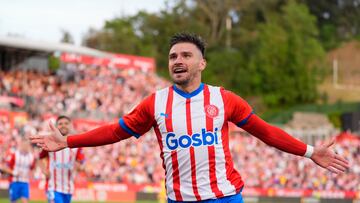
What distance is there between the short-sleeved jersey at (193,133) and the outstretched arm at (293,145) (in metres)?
0.13

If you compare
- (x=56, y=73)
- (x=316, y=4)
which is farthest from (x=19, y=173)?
(x=316, y=4)

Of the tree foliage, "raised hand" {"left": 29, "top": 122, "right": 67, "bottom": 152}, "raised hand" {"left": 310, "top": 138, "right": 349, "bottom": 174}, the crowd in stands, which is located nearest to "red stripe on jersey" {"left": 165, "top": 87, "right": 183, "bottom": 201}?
"raised hand" {"left": 29, "top": 122, "right": 67, "bottom": 152}

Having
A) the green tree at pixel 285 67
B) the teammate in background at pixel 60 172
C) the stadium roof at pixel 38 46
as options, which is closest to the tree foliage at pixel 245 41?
the green tree at pixel 285 67

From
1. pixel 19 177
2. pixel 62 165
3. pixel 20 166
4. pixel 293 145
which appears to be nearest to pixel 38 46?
pixel 20 166

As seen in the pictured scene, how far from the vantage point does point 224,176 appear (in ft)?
23.0

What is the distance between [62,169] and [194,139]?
740cm

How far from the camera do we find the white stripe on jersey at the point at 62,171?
45.0 feet

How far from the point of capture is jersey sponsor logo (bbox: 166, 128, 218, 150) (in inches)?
272

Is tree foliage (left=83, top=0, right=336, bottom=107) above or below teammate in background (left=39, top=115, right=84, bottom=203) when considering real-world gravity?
above

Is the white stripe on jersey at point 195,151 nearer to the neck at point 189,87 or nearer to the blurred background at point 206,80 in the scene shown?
the neck at point 189,87

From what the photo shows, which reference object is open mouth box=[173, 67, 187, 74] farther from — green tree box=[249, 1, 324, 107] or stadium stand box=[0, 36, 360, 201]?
green tree box=[249, 1, 324, 107]

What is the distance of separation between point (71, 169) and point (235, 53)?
64.5 m

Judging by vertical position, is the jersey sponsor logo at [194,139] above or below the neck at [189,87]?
below

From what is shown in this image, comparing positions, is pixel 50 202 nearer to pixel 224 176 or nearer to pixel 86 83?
pixel 224 176
